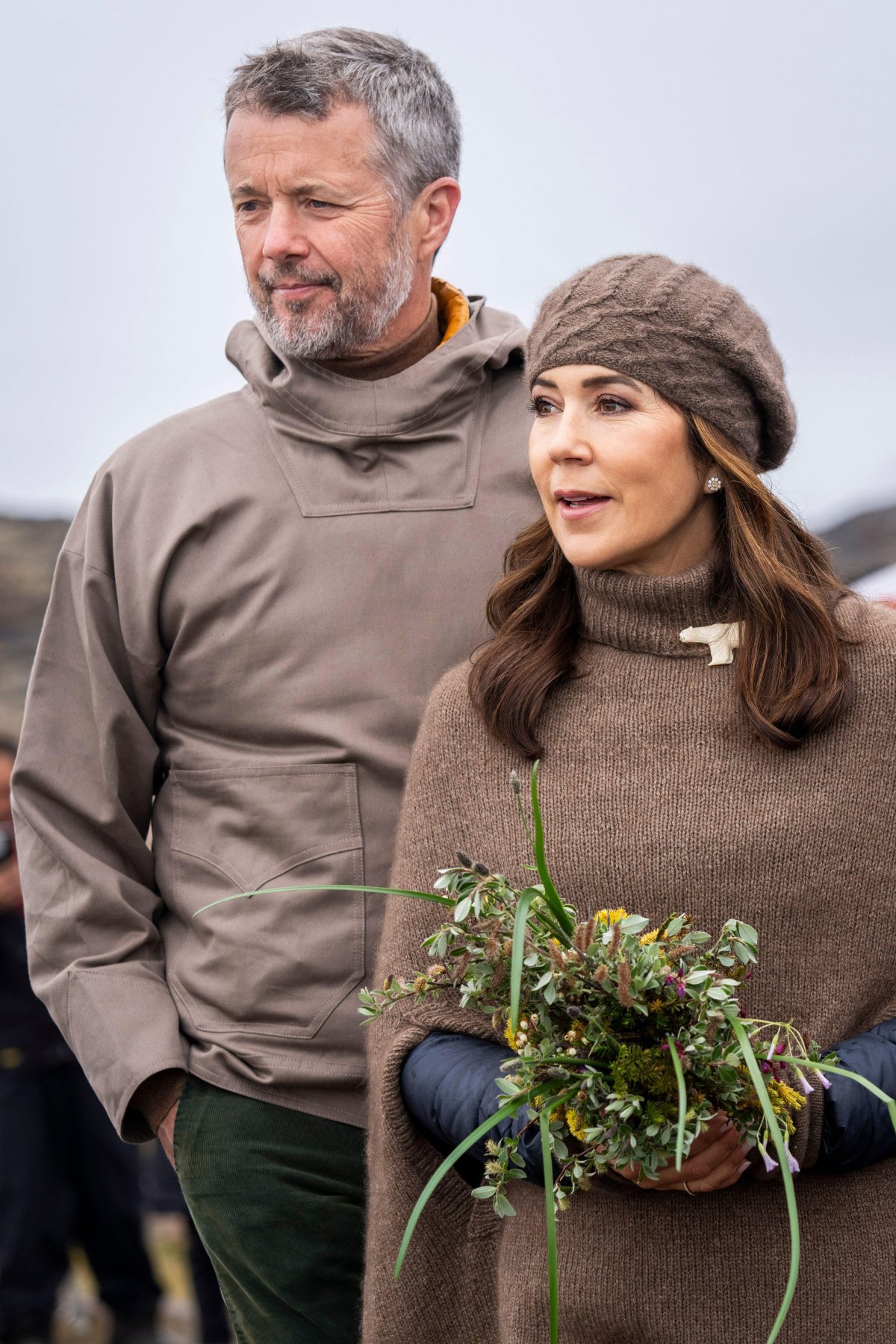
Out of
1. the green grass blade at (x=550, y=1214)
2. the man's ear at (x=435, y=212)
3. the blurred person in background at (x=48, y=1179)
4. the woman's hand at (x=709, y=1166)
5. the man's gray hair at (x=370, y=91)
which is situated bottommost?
the blurred person in background at (x=48, y=1179)

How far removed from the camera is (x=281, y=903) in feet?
7.89

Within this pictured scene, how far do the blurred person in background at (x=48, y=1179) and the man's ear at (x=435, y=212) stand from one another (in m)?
2.29

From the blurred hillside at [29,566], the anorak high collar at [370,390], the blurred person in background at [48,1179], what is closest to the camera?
the anorak high collar at [370,390]

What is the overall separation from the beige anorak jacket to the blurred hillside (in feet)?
5.89

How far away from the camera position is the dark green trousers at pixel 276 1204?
2.40 meters

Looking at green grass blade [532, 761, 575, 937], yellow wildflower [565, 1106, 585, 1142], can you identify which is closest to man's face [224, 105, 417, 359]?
green grass blade [532, 761, 575, 937]

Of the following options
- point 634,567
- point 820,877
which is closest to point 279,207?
point 634,567

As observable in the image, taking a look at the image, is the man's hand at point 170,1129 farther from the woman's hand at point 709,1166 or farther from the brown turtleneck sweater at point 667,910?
the woman's hand at point 709,1166

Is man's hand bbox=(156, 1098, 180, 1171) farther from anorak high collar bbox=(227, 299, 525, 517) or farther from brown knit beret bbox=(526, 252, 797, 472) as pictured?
brown knit beret bbox=(526, 252, 797, 472)

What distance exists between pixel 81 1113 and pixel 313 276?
286 cm

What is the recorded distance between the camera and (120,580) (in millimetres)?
2479

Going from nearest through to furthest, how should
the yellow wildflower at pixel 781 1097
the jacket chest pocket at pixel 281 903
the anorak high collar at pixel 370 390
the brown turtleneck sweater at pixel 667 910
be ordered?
the yellow wildflower at pixel 781 1097, the brown turtleneck sweater at pixel 667 910, the jacket chest pocket at pixel 281 903, the anorak high collar at pixel 370 390

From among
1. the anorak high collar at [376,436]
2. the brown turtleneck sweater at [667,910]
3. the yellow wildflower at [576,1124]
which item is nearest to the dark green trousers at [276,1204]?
the brown turtleneck sweater at [667,910]

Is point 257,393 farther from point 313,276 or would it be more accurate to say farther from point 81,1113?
point 81,1113
